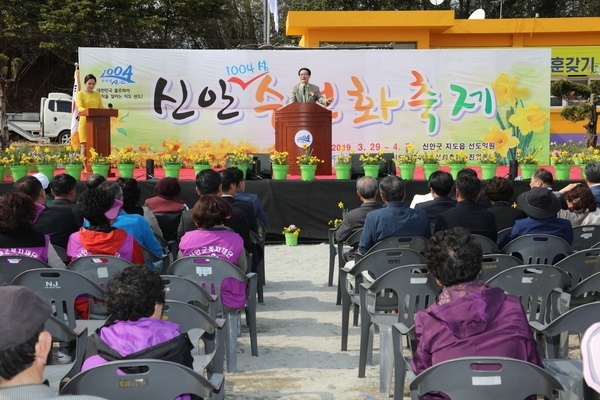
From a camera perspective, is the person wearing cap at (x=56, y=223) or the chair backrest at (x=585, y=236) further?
the chair backrest at (x=585, y=236)

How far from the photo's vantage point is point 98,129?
10.4 metres

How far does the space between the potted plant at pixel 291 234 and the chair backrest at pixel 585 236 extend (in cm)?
407

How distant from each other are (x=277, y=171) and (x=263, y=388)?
532cm

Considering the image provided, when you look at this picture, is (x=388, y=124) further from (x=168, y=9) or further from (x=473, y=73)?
(x=168, y=9)

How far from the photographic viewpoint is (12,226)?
13.9 ft

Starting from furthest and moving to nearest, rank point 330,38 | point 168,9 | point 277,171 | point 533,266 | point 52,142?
point 168,9
point 52,142
point 330,38
point 277,171
point 533,266

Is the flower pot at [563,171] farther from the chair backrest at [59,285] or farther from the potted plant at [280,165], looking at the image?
the chair backrest at [59,285]

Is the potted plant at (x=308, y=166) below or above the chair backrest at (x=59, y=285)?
above

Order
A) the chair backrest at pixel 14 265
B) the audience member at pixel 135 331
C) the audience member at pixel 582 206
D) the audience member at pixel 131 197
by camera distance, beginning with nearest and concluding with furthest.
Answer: the audience member at pixel 135 331 → the chair backrest at pixel 14 265 → the audience member at pixel 131 197 → the audience member at pixel 582 206

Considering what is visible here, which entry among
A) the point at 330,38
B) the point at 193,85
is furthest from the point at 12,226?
the point at 330,38

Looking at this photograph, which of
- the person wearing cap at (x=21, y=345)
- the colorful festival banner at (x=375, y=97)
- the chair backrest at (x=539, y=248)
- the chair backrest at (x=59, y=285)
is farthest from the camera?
the colorful festival banner at (x=375, y=97)

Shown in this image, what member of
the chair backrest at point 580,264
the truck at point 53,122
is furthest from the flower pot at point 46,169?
the truck at point 53,122

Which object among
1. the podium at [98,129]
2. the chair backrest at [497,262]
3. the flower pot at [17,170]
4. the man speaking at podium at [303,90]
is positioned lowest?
the chair backrest at [497,262]

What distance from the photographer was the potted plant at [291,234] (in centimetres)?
902
